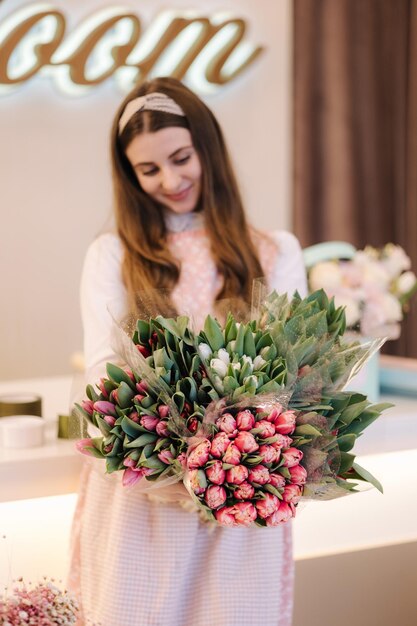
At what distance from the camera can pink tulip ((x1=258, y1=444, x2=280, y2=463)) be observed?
3.67ft

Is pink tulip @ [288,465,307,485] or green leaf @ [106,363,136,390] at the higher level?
green leaf @ [106,363,136,390]

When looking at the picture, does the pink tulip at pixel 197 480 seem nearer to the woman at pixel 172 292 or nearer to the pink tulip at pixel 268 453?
the pink tulip at pixel 268 453

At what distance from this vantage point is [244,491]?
1116 mm

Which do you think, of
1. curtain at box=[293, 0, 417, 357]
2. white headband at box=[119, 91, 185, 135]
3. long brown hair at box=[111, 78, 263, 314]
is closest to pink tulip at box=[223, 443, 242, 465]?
long brown hair at box=[111, 78, 263, 314]

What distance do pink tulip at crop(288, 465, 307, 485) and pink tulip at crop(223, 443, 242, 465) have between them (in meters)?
0.08

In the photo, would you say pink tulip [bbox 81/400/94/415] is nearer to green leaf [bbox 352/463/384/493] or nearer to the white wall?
green leaf [bbox 352/463/384/493]

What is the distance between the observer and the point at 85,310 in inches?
71.7

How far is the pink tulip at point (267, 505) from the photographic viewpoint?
112cm

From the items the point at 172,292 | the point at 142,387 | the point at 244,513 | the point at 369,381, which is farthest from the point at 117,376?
the point at 369,381

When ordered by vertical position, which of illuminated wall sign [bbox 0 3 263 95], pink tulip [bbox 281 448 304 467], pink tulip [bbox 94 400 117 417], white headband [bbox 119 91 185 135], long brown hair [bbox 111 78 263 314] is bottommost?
pink tulip [bbox 281 448 304 467]

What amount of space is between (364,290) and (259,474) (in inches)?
43.5

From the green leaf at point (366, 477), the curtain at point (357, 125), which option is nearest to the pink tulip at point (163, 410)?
the green leaf at point (366, 477)

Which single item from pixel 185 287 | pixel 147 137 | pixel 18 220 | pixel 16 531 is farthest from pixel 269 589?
pixel 18 220

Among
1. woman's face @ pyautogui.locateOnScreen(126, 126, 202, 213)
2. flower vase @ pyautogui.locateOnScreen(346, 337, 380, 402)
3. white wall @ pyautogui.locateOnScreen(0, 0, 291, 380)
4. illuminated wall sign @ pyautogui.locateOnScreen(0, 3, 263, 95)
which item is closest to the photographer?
woman's face @ pyautogui.locateOnScreen(126, 126, 202, 213)
